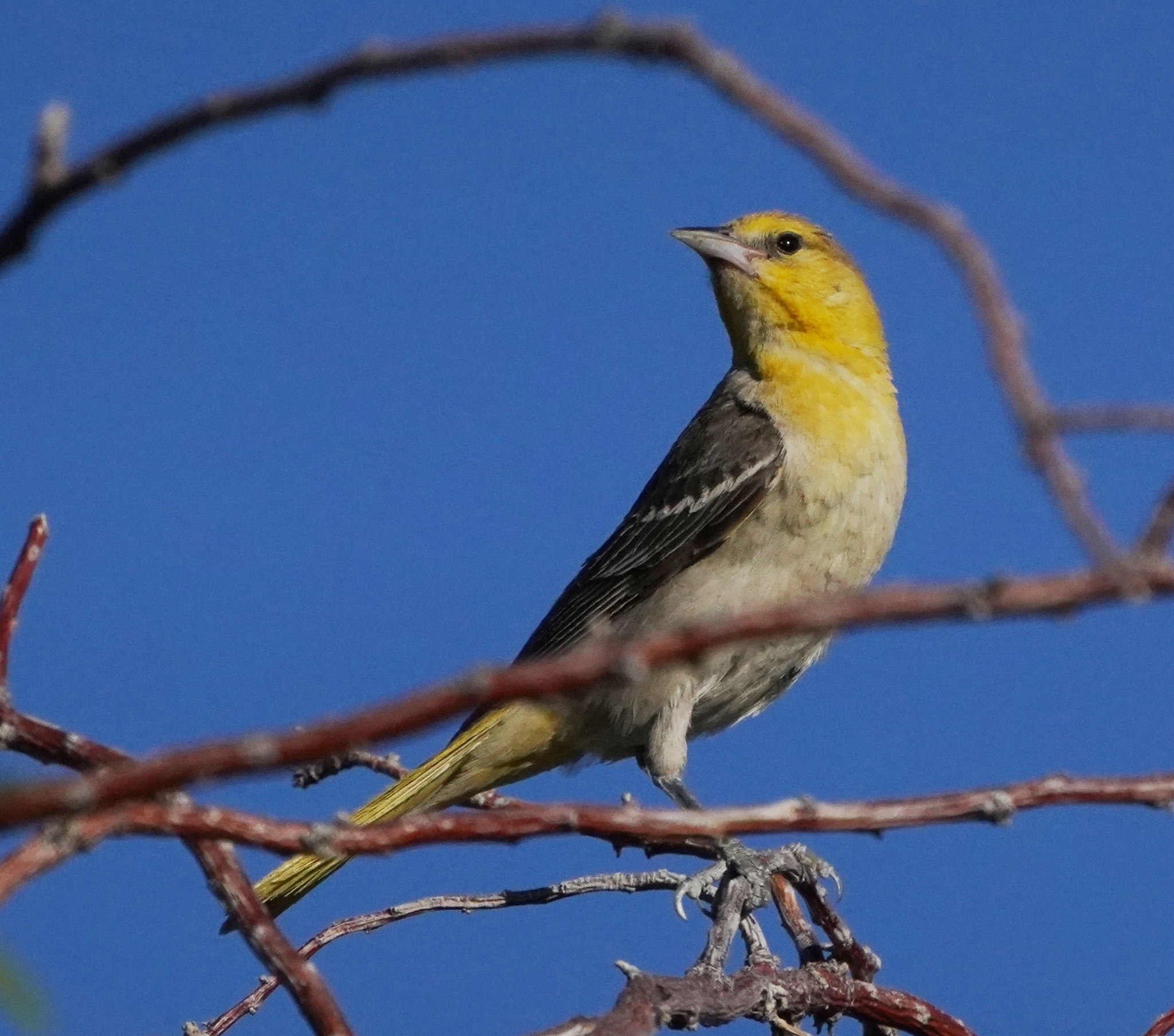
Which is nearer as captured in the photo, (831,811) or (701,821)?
(701,821)

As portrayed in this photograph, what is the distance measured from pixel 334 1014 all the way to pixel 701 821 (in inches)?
20.1

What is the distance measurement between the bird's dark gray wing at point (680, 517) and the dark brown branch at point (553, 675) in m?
4.51

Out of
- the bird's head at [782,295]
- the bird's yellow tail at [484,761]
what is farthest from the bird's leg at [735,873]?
the bird's head at [782,295]

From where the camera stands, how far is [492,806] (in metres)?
4.01

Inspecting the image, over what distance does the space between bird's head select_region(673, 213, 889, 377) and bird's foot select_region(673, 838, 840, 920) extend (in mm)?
2523

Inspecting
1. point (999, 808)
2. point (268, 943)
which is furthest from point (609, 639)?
point (999, 808)

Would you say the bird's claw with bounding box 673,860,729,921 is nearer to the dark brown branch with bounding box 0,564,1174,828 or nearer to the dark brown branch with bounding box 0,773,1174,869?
the dark brown branch with bounding box 0,773,1174,869

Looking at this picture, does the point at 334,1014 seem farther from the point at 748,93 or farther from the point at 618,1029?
the point at 748,93

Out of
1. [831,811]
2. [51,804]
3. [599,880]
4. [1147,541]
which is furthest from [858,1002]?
[51,804]

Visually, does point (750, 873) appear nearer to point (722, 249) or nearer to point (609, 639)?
point (609, 639)

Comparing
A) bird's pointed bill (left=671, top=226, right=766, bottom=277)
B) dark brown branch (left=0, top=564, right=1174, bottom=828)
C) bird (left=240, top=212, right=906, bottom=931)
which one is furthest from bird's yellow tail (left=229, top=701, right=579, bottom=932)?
dark brown branch (left=0, top=564, right=1174, bottom=828)

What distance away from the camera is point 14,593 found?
2373 mm

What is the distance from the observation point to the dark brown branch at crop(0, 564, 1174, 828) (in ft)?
3.14

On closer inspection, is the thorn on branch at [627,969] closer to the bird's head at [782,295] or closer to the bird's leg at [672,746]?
the bird's leg at [672,746]
